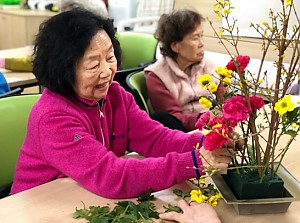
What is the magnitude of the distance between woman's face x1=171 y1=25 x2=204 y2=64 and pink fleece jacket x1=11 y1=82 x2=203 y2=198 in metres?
1.00

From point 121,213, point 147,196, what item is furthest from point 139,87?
point 121,213

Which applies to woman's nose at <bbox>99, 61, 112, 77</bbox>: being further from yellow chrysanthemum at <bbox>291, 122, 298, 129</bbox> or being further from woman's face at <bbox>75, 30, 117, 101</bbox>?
yellow chrysanthemum at <bbox>291, 122, 298, 129</bbox>

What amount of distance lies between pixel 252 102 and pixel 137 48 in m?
Result: 2.40

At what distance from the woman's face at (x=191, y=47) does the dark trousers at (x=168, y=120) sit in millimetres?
420

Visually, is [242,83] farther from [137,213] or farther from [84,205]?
[84,205]

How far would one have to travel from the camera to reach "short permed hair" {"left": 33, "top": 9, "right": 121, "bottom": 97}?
128 centimetres

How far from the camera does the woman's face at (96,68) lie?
1.29 m

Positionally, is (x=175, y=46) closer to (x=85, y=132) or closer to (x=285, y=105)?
(x=85, y=132)

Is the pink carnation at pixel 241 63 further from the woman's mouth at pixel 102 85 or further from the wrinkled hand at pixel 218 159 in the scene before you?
the woman's mouth at pixel 102 85

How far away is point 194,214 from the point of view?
3.53 feet

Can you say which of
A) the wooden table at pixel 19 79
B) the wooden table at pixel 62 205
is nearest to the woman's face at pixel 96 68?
the wooden table at pixel 62 205

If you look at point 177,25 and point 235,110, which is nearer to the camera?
point 235,110

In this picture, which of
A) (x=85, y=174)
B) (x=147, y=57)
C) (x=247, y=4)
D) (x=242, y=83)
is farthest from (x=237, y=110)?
(x=247, y=4)

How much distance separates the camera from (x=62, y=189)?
1.22 metres
